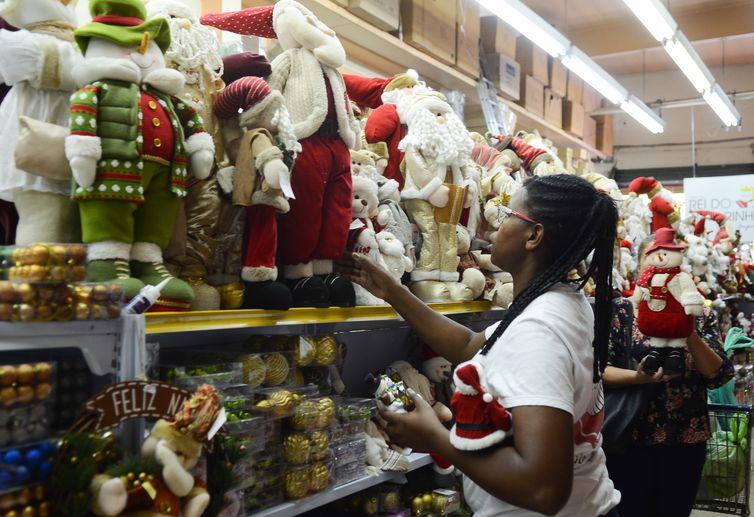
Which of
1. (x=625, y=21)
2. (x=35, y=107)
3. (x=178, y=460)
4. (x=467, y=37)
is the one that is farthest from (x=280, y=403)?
(x=625, y=21)

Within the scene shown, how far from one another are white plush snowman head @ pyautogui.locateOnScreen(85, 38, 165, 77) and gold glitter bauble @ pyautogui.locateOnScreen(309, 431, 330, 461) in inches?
41.9

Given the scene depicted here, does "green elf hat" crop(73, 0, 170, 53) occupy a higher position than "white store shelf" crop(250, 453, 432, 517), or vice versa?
"green elf hat" crop(73, 0, 170, 53)

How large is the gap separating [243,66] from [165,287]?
0.78 meters

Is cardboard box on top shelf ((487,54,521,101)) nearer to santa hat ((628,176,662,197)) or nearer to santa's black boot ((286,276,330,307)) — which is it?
santa hat ((628,176,662,197))

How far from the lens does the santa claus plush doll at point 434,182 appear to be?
2.67 metres

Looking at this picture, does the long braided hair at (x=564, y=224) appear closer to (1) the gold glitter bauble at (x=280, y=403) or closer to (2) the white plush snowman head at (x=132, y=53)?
(1) the gold glitter bauble at (x=280, y=403)

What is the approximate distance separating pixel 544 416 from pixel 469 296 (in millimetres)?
1591

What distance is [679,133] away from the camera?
34.5 ft

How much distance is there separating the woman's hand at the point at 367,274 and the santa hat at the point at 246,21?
0.78m

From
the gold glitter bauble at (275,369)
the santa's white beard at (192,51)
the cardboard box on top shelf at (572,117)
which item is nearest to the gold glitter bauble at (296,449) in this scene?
the gold glitter bauble at (275,369)

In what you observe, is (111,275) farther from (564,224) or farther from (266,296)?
(564,224)

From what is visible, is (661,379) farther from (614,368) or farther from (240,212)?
(240,212)

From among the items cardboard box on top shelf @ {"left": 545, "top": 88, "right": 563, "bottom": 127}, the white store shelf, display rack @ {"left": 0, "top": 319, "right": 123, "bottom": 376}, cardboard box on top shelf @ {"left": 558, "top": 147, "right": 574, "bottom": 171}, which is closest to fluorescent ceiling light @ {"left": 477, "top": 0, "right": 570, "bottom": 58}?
cardboard box on top shelf @ {"left": 558, "top": 147, "right": 574, "bottom": 171}

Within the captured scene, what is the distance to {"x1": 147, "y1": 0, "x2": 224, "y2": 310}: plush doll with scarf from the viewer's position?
1.79 m
